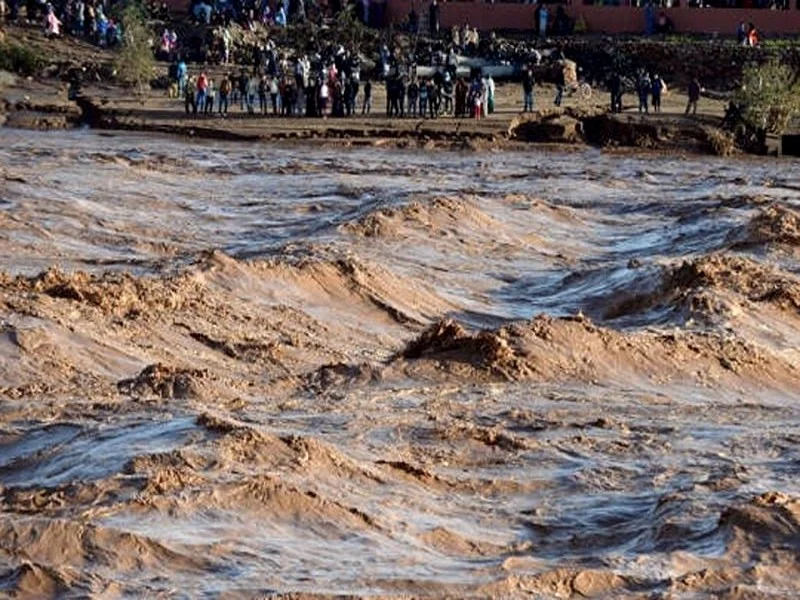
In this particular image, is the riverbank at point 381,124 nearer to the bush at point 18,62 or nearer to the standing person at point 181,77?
the standing person at point 181,77

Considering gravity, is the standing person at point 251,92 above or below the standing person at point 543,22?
below

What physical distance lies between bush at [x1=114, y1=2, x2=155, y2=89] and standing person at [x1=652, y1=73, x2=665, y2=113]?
34.1 feet

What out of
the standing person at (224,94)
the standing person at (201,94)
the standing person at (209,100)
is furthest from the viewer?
the standing person at (209,100)

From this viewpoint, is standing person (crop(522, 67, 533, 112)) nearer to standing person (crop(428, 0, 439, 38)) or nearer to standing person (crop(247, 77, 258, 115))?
standing person (crop(247, 77, 258, 115))

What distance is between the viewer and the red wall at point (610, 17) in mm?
47906

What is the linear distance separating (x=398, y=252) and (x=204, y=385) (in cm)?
889

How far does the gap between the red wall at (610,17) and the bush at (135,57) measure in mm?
7667

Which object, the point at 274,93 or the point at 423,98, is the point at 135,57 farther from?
the point at 423,98

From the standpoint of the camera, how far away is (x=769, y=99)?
40000mm

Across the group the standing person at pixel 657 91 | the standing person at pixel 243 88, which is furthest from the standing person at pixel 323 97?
the standing person at pixel 657 91

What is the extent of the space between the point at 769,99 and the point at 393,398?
27240 millimetres

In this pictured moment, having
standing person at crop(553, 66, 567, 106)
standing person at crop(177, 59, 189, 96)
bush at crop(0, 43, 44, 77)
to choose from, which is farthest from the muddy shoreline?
bush at crop(0, 43, 44, 77)

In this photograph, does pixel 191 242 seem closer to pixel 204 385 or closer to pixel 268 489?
pixel 204 385

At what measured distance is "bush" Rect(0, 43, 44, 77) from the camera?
143 ft
